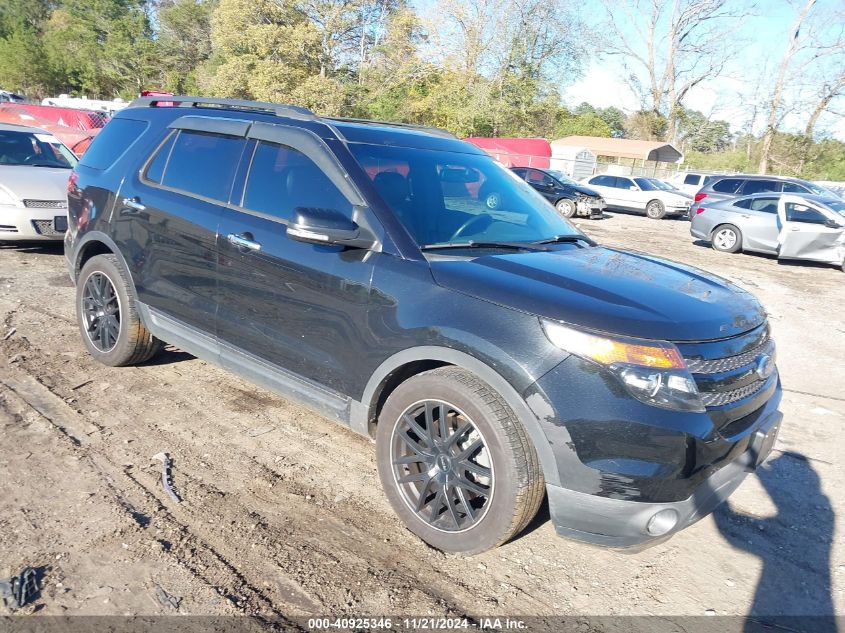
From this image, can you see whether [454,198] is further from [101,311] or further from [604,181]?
[604,181]

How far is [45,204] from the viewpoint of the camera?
7848 mm

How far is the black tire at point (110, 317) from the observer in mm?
4410

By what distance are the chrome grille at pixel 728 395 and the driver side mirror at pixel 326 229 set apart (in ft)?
5.31

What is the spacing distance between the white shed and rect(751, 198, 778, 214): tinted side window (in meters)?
20.5

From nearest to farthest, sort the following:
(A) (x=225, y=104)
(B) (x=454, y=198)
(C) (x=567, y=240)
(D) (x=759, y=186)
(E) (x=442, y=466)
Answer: (E) (x=442, y=466) → (B) (x=454, y=198) → (C) (x=567, y=240) → (A) (x=225, y=104) → (D) (x=759, y=186)

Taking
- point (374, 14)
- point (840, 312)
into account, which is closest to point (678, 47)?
point (374, 14)

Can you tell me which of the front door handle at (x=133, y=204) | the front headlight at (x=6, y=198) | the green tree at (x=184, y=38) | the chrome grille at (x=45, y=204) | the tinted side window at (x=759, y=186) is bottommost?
the chrome grille at (x=45, y=204)

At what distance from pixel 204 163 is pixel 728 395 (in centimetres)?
324

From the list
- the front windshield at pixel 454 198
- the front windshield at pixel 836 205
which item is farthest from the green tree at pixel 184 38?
the front windshield at pixel 454 198

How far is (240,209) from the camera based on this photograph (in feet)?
11.8

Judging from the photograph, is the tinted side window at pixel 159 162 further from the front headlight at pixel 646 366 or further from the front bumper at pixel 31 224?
the front bumper at pixel 31 224

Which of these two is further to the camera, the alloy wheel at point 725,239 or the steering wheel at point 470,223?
the alloy wheel at point 725,239

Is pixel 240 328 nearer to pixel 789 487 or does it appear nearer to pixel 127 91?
pixel 789 487

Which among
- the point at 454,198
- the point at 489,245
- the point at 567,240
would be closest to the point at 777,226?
the point at 567,240
